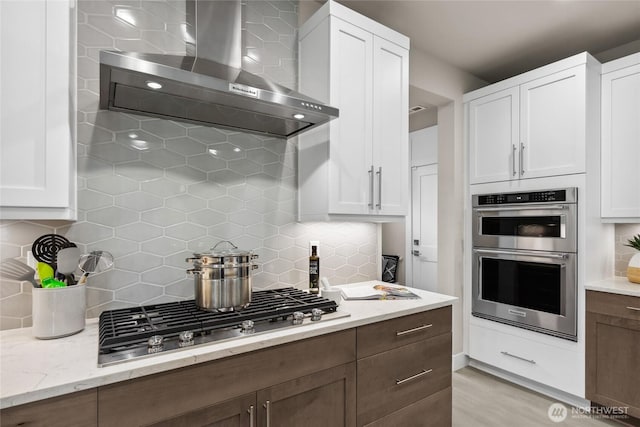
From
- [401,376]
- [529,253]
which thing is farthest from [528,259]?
[401,376]

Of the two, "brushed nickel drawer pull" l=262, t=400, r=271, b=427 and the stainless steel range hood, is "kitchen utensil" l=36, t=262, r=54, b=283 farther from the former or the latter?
Answer: "brushed nickel drawer pull" l=262, t=400, r=271, b=427

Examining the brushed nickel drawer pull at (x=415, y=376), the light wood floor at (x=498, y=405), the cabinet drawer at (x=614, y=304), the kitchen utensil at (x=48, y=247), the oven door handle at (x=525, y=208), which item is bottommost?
the light wood floor at (x=498, y=405)

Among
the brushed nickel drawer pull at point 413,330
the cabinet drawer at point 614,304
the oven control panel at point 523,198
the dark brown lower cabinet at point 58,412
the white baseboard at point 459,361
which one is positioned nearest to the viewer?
the dark brown lower cabinet at point 58,412

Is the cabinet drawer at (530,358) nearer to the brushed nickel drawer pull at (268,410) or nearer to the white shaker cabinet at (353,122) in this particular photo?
the white shaker cabinet at (353,122)

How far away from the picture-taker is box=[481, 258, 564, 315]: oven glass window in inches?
102

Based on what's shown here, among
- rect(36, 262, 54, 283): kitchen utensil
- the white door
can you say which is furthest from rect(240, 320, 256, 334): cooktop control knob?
the white door

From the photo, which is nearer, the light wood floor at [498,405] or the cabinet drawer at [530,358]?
the light wood floor at [498,405]

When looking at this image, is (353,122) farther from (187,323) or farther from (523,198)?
(523,198)

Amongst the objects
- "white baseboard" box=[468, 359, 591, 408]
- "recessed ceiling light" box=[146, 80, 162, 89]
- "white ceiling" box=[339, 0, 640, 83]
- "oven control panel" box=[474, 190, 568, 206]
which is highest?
"white ceiling" box=[339, 0, 640, 83]

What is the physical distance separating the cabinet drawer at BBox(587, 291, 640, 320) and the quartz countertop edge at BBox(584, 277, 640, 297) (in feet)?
0.11

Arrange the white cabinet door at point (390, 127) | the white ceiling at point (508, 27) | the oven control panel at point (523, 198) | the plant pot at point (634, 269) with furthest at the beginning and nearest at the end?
the oven control panel at point (523, 198) → the plant pot at point (634, 269) → the white ceiling at point (508, 27) → the white cabinet door at point (390, 127)

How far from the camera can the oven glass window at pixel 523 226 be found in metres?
2.60

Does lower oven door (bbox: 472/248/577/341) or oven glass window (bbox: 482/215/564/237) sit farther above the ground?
oven glass window (bbox: 482/215/564/237)

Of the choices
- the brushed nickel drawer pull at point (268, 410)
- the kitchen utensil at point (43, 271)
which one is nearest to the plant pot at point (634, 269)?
the brushed nickel drawer pull at point (268, 410)
